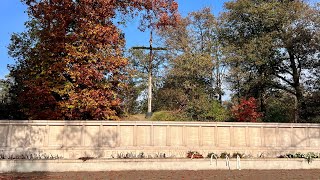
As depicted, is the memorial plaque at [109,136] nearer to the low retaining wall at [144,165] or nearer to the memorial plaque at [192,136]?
the low retaining wall at [144,165]

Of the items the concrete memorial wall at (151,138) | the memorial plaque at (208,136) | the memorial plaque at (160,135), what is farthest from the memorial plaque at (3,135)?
the memorial plaque at (208,136)

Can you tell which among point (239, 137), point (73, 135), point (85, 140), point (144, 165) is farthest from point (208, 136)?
point (73, 135)

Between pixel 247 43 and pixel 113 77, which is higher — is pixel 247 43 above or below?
above

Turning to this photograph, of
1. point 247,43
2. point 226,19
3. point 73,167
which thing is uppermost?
point 226,19

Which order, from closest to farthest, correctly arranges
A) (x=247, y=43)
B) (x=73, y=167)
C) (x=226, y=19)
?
(x=73, y=167), (x=247, y=43), (x=226, y=19)

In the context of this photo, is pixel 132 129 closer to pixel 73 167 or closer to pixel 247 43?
pixel 73 167

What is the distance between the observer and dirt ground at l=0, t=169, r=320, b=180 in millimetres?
11656

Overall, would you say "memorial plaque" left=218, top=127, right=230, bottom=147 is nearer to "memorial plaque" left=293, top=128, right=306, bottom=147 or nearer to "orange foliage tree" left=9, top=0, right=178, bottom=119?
"memorial plaque" left=293, top=128, right=306, bottom=147

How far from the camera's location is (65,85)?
18.7m

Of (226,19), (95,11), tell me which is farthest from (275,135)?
(226,19)

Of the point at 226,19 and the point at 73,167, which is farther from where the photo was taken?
the point at 226,19

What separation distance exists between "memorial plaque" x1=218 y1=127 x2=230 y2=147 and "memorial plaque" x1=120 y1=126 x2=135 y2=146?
14.3 feet

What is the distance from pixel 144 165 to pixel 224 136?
492 cm

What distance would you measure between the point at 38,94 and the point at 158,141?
778 centimetres
